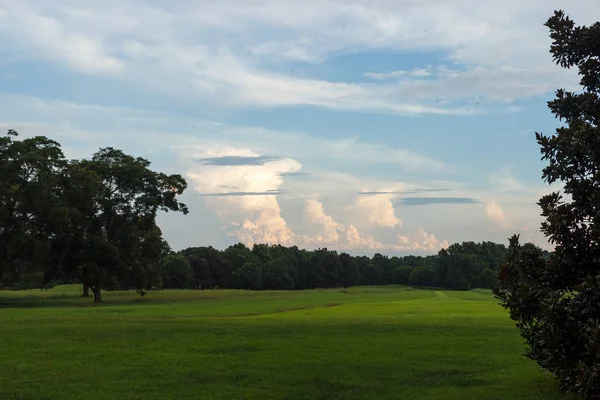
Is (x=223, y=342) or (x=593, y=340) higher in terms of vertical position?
(x=593, y=340)

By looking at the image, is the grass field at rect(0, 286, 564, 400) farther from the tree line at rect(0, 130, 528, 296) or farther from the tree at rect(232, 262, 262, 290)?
the tree at rect(232, 262, 262, 290)

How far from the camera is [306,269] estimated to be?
566 feet

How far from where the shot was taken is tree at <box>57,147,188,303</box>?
66.6 meters

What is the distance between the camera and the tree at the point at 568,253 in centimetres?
971

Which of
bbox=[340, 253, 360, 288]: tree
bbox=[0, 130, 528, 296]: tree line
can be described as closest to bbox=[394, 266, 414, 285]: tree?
bbox=[340, 253, 360, 288]: tree

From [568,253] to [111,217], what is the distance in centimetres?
6693

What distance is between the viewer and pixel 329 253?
177 metres

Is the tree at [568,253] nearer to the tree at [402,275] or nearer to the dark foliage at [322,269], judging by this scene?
the dark foliage at [322,269]

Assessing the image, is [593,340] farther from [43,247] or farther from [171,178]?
[171,178]

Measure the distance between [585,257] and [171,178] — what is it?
67198mm

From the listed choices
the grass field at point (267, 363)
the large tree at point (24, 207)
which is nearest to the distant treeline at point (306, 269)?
the large tree at point (24, 207)

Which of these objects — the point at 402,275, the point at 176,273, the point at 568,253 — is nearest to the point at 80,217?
the point at 568,253

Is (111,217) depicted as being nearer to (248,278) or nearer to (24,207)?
(24,207)

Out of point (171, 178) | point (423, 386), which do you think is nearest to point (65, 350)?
point (423, 386)
